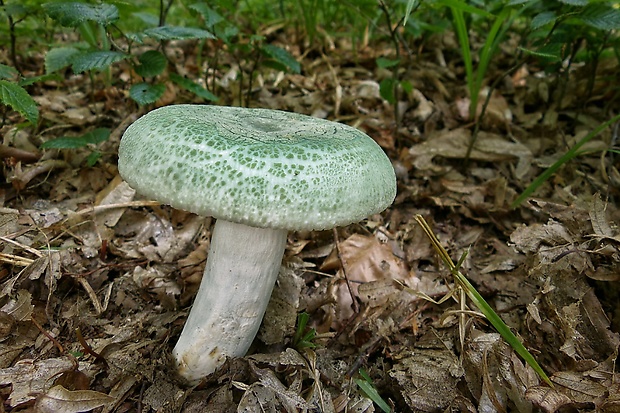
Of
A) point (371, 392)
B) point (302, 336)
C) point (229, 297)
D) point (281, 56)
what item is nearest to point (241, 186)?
point (229, 297)

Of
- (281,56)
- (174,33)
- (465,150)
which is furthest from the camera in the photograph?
(465,150)

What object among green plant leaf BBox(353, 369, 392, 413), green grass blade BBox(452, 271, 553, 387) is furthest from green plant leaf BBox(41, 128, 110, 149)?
green grass blade BBox(452, 271, 553, 387)

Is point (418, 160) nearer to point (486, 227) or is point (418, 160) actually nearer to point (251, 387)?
point (486, 227)

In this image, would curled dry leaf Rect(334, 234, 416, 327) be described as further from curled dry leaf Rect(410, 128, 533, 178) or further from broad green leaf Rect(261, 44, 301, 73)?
broad green leaf Rect(261, 44, 301, 73)

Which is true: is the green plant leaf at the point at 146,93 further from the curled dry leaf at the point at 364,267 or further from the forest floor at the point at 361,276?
the curled dry leaf at the point at 364,267

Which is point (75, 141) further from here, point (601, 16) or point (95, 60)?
point (601, 16)

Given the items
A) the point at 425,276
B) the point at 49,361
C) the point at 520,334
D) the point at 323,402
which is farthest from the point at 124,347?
the point at 520,334

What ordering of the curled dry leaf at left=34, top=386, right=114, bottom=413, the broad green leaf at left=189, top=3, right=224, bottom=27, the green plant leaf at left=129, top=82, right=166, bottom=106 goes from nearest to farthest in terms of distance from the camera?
the curled dry leaf at left=34, top=386, right=114, bottom=413 → the green plant leaf at left=129, top=82, right=166, bottom=106 → the broad green leaf at left=189, top=3, right=224, bottom=27

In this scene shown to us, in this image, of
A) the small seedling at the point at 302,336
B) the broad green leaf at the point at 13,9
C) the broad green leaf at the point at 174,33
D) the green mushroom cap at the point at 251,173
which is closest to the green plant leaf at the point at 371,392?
the small seedling at the point at 302,336
